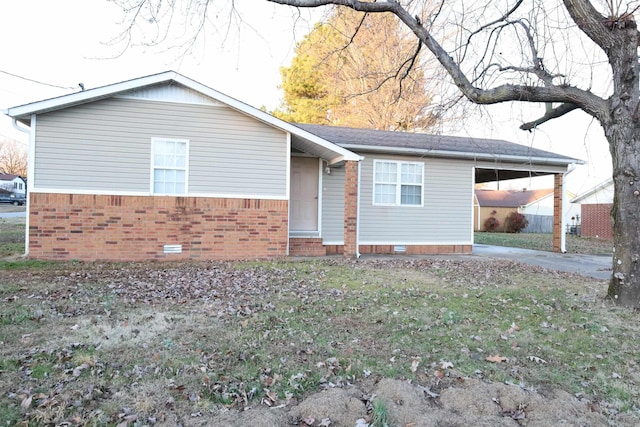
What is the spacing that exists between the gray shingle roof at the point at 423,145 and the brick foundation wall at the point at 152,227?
3.02 m

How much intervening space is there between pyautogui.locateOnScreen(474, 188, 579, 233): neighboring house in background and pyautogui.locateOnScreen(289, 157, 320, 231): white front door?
26659 millimetres

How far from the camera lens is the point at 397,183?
41.2 ft

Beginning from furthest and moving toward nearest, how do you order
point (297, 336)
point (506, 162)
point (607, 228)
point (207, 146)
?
point (607, 228), point (506, 162), point (207, 146), point (297, 336)

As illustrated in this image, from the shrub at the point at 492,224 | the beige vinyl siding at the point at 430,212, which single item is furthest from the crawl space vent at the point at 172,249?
the shrub at the point at 492,224

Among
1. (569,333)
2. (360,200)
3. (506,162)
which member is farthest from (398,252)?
(569,333)

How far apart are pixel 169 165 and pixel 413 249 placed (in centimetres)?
729

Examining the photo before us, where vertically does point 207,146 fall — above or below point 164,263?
above

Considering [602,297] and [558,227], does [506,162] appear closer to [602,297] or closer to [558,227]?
[558,227]

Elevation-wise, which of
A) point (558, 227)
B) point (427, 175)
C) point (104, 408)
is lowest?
point (104, 408)

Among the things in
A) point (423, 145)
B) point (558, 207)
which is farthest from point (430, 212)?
point (558, 207)

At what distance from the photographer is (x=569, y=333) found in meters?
4.95

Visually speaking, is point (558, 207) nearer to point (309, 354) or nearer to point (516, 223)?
point (309, 354)

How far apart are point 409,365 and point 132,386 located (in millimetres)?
2328

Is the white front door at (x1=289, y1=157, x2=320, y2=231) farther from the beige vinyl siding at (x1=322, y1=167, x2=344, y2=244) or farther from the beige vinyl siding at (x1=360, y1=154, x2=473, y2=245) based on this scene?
the beige vinyl siding at (x1=360, y1=154, x2=473, y2=245)
